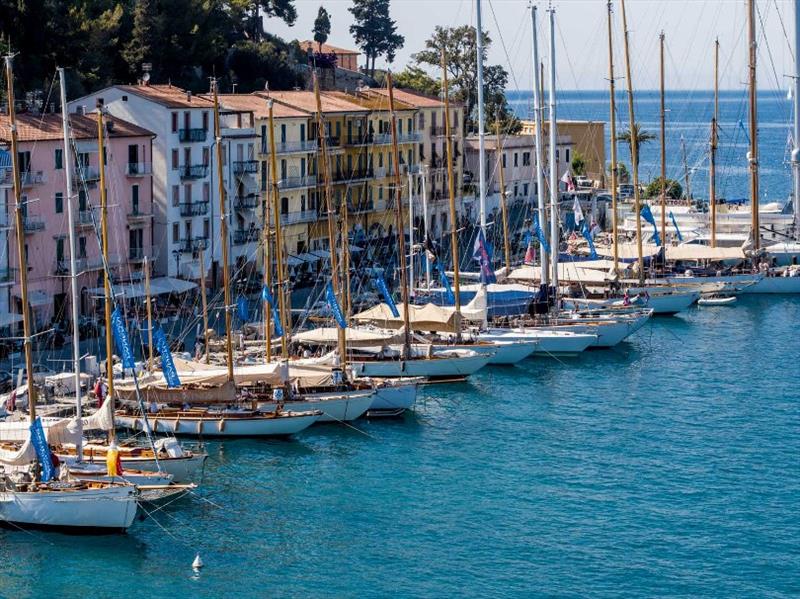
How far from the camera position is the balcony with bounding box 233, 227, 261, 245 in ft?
279

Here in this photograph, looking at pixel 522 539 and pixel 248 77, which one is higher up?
pixel 248 77

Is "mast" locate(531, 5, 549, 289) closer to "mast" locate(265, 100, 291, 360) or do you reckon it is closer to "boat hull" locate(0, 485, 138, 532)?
"mast" locate(265, 100, 291, 360)

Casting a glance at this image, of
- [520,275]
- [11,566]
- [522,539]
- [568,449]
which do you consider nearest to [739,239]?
[520,275]

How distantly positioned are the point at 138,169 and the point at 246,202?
30.6ft

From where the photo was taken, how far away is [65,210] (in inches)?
2874

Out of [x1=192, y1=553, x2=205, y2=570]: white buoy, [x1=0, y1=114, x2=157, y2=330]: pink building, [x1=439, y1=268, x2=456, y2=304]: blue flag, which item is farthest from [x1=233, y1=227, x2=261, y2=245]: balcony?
[x1=192, y1=553, x2=205, y2=570]: white buoy

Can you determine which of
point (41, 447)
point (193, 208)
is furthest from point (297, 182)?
point (41, 447)

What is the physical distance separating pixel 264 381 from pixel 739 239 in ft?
165

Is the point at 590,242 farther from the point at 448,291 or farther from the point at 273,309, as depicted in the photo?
the point at 273,309

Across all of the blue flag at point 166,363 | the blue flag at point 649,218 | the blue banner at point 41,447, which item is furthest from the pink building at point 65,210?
the blue flag at point 649,218

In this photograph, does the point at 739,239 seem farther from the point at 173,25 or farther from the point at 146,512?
the point at 146,512

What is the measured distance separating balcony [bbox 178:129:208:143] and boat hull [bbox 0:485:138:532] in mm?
36695

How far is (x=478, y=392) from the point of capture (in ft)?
219

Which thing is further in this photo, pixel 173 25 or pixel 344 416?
pixel 173 25
